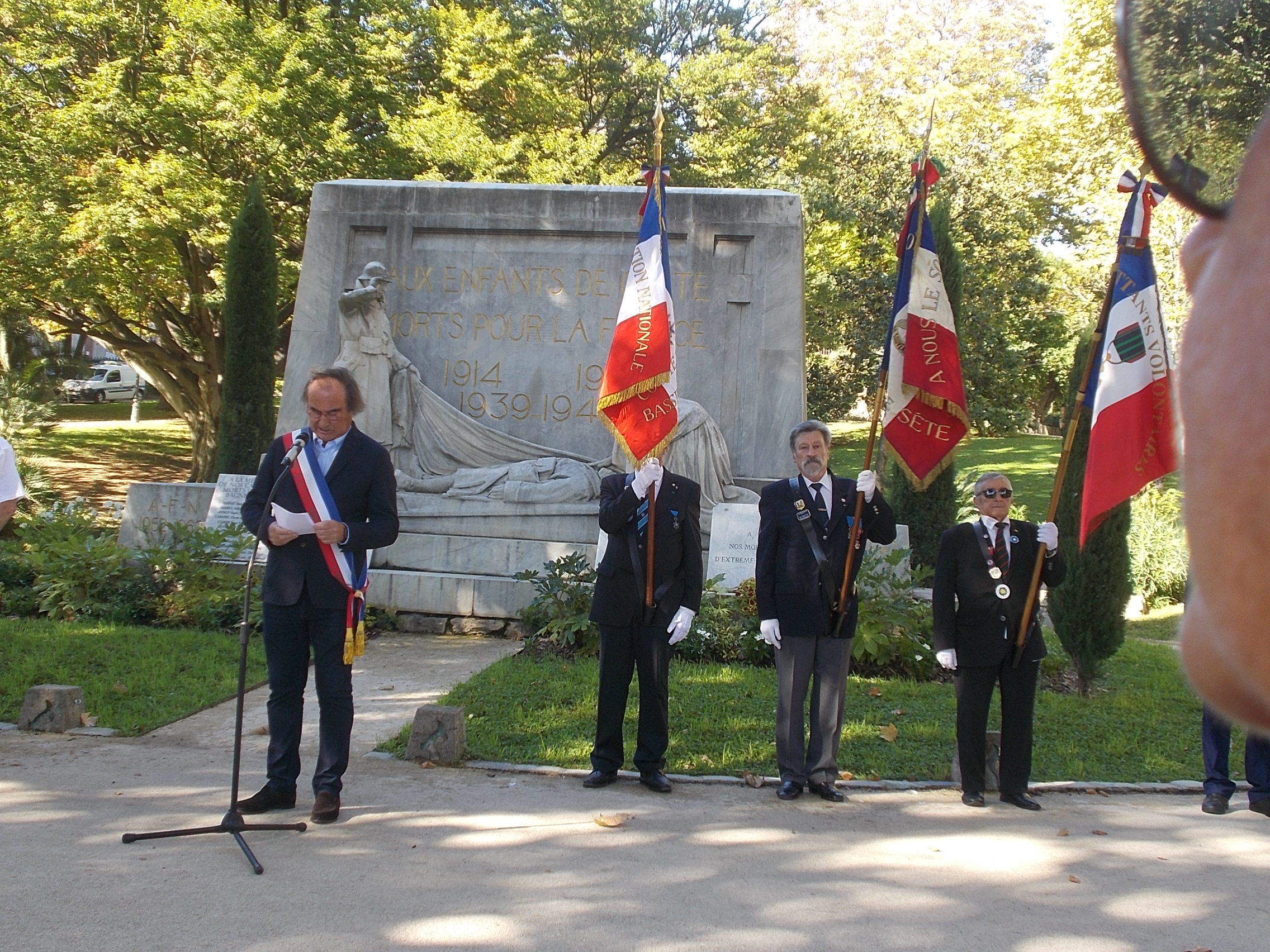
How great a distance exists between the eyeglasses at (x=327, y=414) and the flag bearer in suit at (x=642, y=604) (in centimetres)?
171

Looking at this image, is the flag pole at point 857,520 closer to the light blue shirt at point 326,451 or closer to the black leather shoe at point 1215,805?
the black leather shoe at point 1215,805

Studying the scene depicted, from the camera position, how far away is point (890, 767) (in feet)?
23.0

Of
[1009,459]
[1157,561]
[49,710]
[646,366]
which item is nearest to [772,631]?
[646,366]

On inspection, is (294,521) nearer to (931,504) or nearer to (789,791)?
(789,791)

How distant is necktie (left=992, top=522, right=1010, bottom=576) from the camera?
659 cm

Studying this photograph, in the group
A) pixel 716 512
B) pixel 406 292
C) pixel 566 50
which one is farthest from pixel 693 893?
pixel 566 50

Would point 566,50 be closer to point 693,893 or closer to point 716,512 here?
point 716,512

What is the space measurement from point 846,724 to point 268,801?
3.96m

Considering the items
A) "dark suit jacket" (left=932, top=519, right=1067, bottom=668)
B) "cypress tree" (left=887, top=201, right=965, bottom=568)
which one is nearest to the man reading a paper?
"dark suit jacket" (left=932, top=519, right=1067, bottom=668)

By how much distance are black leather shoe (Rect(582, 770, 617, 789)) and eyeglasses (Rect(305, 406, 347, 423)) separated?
8.10 feet

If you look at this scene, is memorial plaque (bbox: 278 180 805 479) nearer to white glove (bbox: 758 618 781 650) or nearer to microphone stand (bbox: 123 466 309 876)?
white glove (bbox: 758 618 781 650)

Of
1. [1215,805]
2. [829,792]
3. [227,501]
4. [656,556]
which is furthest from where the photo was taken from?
[227,501]

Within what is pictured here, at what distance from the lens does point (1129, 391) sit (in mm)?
5734

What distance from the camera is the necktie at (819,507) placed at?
6750mm
